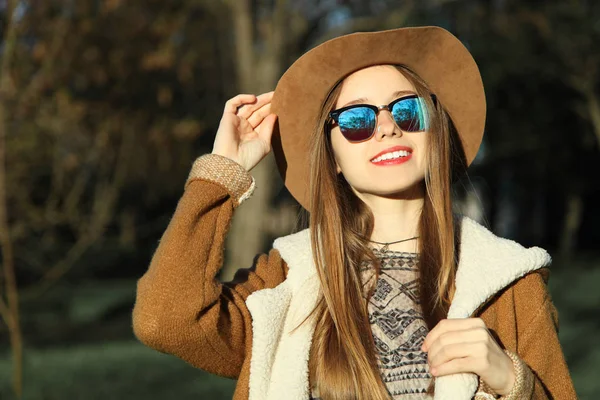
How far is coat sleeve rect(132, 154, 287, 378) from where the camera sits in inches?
84.7

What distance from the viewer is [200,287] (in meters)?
2.18

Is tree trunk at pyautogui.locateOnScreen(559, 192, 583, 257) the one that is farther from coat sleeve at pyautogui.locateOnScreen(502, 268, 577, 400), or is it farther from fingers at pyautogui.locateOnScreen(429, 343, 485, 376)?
fingers at pyautogui.locateOnScreen(429, 343, 485, 376)

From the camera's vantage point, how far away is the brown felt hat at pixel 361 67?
2.42m

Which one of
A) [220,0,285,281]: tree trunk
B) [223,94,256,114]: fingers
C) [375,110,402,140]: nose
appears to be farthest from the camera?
[220,0,285,281]: tree trunk

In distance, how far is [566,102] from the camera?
21422mm

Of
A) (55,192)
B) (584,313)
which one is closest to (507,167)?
(584,313)

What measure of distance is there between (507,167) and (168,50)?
20.0 m

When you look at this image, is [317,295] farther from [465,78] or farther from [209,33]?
[209,33]

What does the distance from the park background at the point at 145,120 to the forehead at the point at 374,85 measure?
1.64ft

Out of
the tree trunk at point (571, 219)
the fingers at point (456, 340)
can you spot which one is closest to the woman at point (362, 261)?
the fingers at point (456, 340)

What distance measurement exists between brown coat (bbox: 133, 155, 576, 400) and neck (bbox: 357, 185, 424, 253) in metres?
0.27

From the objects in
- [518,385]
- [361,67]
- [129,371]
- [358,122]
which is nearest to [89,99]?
[129,371]

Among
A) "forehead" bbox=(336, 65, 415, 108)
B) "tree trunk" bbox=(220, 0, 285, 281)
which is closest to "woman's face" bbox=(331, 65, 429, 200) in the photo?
"forehead" bbox=(336, 65, 415, 108)

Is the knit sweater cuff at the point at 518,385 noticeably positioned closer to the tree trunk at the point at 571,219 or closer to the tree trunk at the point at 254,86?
the tree trunk at the point at 254,86
